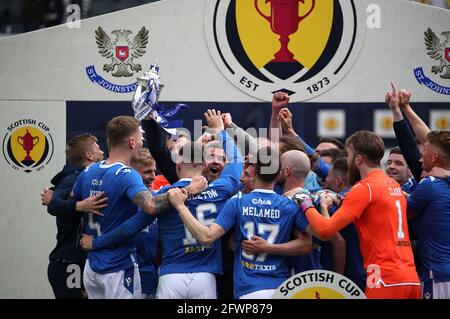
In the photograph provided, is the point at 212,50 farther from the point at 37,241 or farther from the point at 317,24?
the point at 37,241

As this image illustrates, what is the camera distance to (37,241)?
8578 mm

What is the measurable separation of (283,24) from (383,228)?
3.45 m

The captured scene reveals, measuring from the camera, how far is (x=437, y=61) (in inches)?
340

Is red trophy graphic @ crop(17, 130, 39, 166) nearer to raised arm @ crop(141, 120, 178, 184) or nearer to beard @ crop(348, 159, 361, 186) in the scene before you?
raised arm @ crop(141, 120, 178, 184)

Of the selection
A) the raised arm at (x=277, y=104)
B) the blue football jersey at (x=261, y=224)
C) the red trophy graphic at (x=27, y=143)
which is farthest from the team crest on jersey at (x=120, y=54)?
the blue football jersey at (x=261, y=224)

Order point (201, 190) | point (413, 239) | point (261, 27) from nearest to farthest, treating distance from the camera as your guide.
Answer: point (201, 190) → point (413, 239) → point (261, 27)

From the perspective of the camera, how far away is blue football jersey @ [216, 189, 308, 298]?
18.6 ft

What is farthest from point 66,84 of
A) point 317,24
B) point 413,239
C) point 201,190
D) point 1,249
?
point 413,239

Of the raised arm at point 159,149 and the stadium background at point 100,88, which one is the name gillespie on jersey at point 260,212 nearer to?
the raised arm at point 159,149

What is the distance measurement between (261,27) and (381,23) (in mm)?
1273

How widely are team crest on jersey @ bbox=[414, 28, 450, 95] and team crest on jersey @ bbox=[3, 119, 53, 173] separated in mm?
3967

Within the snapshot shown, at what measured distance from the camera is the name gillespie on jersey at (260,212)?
567cm

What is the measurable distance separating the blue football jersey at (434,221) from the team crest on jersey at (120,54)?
12.0ft

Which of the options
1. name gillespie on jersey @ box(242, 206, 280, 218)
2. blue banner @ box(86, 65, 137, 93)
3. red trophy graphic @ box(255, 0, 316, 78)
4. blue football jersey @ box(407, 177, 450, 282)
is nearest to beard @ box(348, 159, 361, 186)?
blue football jersey @ box(407, 177, 450, 282)
